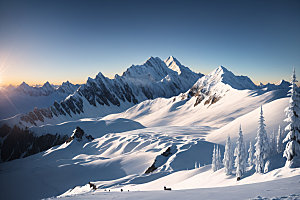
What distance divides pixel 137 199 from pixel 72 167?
170ft

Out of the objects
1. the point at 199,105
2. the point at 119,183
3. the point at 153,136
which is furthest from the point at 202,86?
the point at 119,183

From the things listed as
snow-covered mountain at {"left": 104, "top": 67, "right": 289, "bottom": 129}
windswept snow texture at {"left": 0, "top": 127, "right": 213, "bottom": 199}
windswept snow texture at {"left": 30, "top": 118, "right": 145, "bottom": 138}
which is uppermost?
snow-covered mountain at {"left": 104, "top": 67, "right": 289, "bottom": 129}

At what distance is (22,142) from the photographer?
134 metres

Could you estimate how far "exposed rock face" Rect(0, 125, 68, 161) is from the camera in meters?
126

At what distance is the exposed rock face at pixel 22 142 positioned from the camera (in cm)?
12649

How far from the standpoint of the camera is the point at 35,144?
426 feet

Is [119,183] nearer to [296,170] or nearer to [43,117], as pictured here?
[296,170]

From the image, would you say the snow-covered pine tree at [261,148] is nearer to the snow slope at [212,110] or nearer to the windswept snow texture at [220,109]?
the windswept snow texture at [220,109]

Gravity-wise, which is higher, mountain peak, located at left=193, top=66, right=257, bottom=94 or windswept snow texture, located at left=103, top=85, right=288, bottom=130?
mountain peak, located at left=193, top=66, right=257, bottom=94

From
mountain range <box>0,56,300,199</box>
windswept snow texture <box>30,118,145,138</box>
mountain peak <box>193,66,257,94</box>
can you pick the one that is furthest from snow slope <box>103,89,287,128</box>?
windswept snow texture <box>30,118,145,138</box>

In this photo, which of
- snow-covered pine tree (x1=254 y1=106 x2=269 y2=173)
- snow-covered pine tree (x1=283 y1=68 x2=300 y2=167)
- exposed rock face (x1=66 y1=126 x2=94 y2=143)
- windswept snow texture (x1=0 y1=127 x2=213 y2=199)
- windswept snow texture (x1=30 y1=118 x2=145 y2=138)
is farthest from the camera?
windswept snow texture (x1=30 y1=118 x2=145 y2=138)

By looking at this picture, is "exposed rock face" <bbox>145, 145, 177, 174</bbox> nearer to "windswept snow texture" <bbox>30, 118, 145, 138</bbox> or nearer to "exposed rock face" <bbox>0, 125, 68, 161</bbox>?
"windswept snow texture" <bbox>30, 118, 145, 138</bbox>

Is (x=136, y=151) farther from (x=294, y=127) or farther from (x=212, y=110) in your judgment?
(x=212, y=110)

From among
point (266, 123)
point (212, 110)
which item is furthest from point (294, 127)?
point (212, 110)
